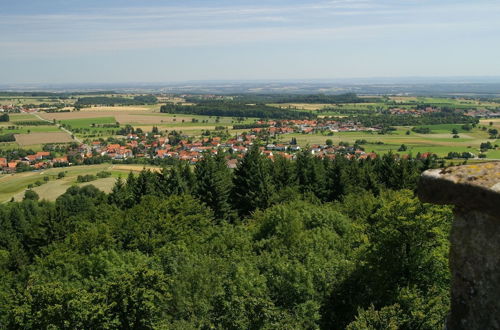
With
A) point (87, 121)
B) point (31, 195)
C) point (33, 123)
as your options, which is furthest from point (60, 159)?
point (87, 121)

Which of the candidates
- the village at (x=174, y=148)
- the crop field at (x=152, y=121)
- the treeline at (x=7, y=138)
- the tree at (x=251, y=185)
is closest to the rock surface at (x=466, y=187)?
the tree at (x=251, y=185)

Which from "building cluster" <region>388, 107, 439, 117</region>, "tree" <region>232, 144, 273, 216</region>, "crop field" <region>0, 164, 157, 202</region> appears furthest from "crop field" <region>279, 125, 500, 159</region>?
"tree" <region>232, 144, 273, 216</region>

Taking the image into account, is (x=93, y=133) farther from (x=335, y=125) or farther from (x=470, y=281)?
(x=470, y=281)

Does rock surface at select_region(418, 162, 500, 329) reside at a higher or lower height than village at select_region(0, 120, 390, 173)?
higher

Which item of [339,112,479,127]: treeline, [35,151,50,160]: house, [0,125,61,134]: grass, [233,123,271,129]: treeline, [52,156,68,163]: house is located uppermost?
[339,112,479,127]: treeline

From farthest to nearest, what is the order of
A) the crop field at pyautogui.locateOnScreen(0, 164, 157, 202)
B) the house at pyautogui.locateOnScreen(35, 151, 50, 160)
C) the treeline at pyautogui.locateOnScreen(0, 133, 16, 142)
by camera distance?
the treeline at pyautogui.locateOnScreen(0, 133, 16, 142) < the house at pyautogui.locateOnScreen(35, 151, 50, 160) < the crop field at pyautogui.locateOnScreen(0, 164, 157, 202)

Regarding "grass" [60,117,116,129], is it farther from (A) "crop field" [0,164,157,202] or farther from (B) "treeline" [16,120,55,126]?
(A) "crop field" [0,164,157,202]

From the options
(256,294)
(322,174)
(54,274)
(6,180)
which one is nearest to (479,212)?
(256,294)

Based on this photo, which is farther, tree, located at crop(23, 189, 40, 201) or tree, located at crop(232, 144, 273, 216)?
tree, located at crop(23, 189, 40, 201)
